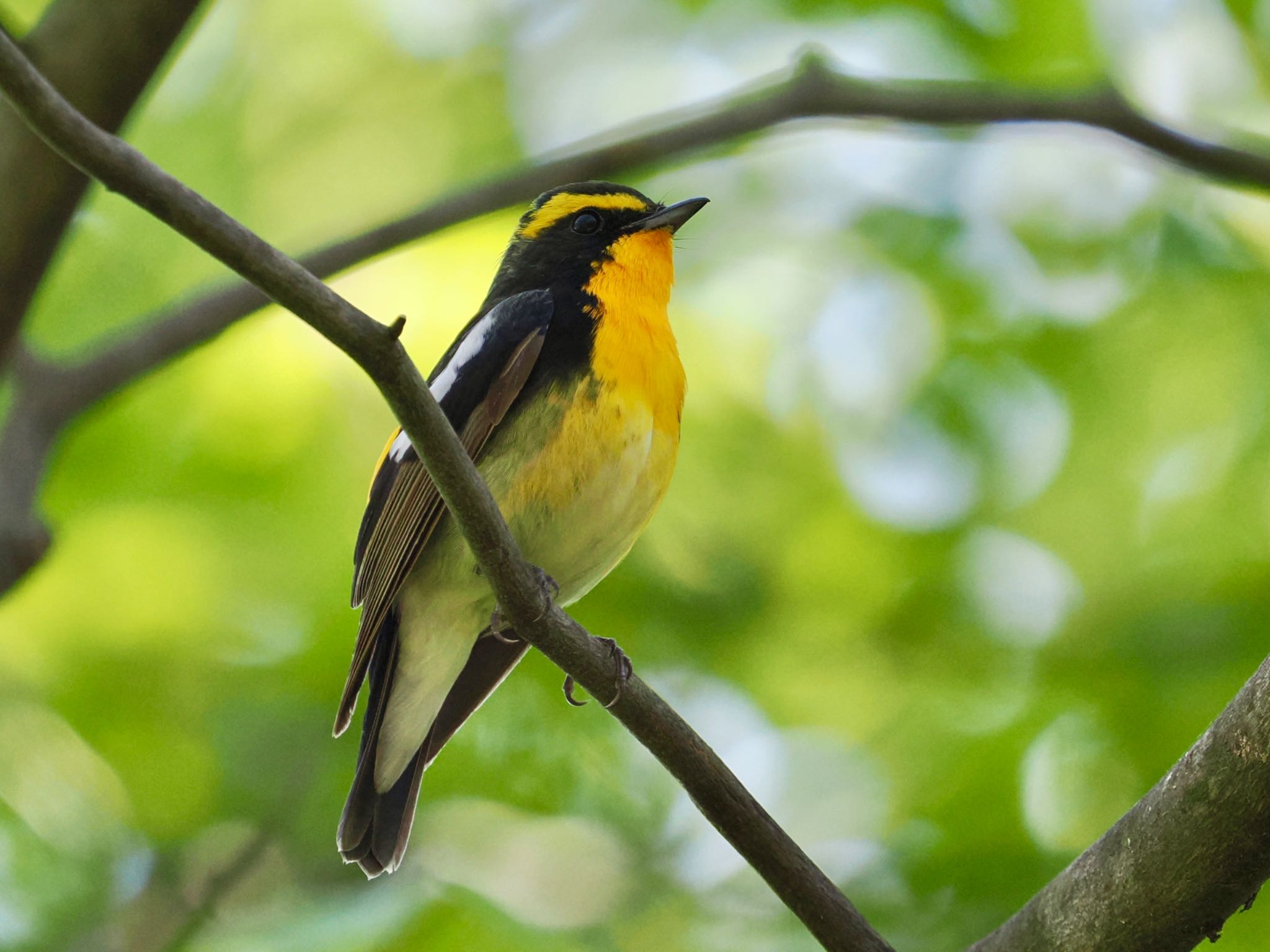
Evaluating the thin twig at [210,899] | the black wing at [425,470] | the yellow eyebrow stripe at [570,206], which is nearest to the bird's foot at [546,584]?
the black wing at [425,470]

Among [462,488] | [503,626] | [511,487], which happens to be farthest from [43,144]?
[503,626]

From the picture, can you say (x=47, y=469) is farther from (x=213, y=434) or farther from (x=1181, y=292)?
(x=1181, y=292)

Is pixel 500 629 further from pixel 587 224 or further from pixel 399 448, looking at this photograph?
pixel 587 224

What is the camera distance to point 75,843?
5.21 metres

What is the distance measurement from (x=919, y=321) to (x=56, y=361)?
162 inches

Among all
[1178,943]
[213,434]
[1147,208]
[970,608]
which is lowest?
[1178,943]

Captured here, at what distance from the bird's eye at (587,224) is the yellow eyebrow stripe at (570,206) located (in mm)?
41

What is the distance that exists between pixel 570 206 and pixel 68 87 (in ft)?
5.98

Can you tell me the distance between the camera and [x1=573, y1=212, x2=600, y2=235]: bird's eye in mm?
4539

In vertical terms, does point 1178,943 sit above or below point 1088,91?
below

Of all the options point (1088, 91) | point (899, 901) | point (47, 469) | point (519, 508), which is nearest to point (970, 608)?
point (899, 901)

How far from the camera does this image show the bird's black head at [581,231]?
4391 millimetres

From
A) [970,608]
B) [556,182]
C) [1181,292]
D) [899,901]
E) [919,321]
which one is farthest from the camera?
[919,321]

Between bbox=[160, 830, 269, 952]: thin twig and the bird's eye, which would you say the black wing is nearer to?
the bird's eye
